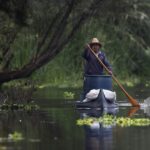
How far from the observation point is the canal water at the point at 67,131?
→ 1512 cm

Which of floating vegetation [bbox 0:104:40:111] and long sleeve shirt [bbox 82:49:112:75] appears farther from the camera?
long sleeve shirt [bbox 82:49:112:75]

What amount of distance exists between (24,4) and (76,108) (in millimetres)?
3544

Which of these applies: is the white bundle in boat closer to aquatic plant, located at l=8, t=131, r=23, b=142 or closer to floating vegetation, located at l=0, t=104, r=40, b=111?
floating vegetation, located at l=0, t=104, r=40, b=111

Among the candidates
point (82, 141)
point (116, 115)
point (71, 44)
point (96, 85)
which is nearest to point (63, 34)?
point (96, 85)

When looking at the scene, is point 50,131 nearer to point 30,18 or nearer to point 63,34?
point 30,18

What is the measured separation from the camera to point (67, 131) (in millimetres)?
17781

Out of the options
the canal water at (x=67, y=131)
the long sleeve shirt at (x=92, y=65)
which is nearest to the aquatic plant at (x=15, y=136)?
the canal water at (x=67, y=131)

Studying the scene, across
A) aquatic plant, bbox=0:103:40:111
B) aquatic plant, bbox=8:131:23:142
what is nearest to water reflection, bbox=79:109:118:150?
aquatic plant, bbox=8:131:23:142

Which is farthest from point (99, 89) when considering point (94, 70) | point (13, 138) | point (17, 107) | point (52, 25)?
point (13, 138)

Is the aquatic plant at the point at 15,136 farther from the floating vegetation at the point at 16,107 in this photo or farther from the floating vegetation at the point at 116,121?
the floating vegetation at the point at 16,107

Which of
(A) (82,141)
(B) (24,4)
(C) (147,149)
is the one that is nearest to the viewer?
(C) (147,149)

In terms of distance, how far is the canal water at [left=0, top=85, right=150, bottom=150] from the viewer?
1512 centimetres

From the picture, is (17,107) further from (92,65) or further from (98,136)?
(98,136)

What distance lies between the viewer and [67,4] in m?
25.1
